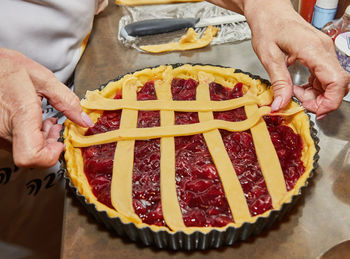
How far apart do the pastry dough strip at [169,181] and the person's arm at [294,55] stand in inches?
17.2

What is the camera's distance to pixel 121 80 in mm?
1712

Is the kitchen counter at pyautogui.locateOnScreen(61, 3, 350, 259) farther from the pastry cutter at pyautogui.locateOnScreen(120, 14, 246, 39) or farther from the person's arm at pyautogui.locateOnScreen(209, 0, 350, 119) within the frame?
the pastry cutter at pyautogui.locateOnScreen(120, 14, 246, 39)

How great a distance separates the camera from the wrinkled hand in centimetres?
115

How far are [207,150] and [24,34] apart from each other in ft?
3.54

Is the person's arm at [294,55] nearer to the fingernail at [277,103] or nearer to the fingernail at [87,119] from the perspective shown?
the fingernail at [277,103]

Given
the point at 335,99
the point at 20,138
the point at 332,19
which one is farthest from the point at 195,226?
the point at 332,19

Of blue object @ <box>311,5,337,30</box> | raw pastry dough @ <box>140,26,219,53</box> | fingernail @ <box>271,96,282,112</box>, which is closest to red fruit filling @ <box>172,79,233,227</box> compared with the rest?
fingernail @ <box>271,96,282,112</box>

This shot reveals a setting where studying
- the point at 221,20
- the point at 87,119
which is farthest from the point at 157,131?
the point at 221,20

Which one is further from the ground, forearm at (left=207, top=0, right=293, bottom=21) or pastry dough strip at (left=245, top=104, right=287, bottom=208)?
forearm at (left=207, top=0, right=293, bottom=21)

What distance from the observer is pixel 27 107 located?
1196 mm

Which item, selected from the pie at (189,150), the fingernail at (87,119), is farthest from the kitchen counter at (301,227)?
the fingernail at (87,119)

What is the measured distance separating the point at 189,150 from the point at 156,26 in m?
1.20

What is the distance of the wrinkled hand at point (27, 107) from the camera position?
3.78ft

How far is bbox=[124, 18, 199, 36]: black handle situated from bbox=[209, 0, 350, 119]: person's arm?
0.77 meters
